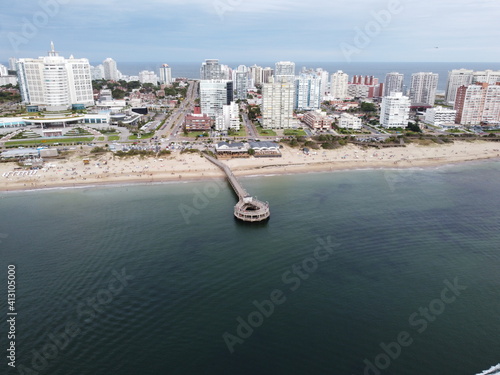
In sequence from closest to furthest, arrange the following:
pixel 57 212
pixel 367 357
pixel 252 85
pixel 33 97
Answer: pixel 367 357
pixel 57 212
pixel 33 97
pixel 252 85

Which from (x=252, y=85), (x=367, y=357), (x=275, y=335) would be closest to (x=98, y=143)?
(x=275, y=335)

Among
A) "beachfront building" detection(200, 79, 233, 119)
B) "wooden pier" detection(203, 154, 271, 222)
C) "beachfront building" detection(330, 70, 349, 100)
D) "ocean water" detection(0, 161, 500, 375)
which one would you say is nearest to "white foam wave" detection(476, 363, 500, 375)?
"ocean water" detection(0, 161, 500, 375)

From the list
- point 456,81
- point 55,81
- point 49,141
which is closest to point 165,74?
point 55,81

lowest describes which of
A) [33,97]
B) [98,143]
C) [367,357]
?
[367,357]

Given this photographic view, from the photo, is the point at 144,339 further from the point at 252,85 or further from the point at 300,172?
the point at 252,85

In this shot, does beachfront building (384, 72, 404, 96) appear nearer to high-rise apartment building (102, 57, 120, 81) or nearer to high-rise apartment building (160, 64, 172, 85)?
high-rise apartment building (160, 64, 172, 85)

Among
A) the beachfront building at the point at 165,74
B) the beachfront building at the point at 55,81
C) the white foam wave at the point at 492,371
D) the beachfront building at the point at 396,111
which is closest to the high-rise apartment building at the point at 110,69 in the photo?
the beachfront building at the point at 165,74

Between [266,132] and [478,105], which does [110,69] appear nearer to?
[266,132]
